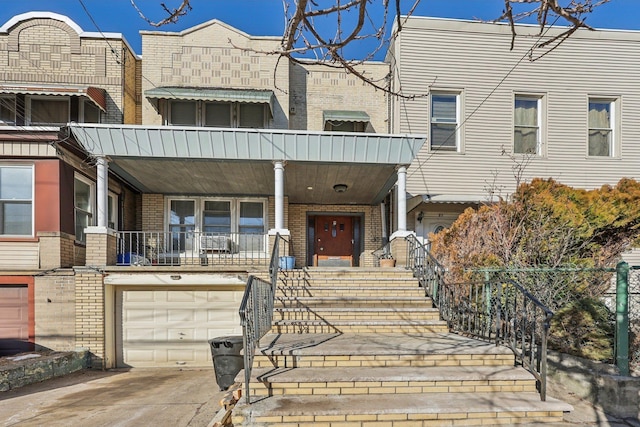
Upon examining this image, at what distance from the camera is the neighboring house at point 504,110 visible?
10.3 meters

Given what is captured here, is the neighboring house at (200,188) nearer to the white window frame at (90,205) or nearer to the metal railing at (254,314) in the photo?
the white window frame at (90,205)

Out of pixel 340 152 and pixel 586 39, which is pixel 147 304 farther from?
pixel 586 39

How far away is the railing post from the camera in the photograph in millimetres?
4273

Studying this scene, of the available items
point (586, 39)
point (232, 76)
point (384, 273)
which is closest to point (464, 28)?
point (586, 39)

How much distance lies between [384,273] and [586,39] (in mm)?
9623

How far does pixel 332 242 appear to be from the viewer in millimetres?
11445

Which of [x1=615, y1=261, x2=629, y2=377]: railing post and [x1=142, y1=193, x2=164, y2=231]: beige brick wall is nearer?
[x1=615, y1=261, x2=629, y2=377]: railing post

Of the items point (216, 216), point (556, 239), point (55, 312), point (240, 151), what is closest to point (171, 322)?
point (55, 312)

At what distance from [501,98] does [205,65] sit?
864 centimetres

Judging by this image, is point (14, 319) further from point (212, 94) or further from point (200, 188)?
point (212, 94)

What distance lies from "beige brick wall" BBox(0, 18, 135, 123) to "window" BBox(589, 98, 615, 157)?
13441mm

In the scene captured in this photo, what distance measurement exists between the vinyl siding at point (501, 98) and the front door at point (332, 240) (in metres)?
2.70

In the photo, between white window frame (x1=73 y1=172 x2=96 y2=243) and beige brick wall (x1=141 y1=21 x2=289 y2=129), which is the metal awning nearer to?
beige brick wall (x1=141 y1=21 x2=289 y2=129)

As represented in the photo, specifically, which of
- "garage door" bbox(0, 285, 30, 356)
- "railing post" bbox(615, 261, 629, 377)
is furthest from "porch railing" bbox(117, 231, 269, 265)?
"railing post" bbox(615, 261, 629, 377)
